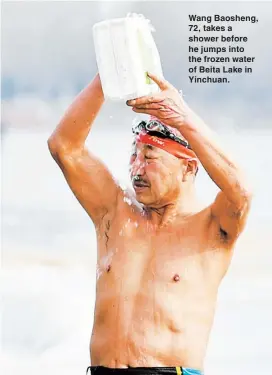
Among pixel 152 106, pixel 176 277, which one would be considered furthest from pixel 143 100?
pixel 176 277

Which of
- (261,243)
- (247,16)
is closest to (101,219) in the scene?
(261,243)

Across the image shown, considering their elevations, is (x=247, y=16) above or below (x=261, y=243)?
above

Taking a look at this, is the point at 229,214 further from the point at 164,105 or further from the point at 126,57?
the point at 126,57

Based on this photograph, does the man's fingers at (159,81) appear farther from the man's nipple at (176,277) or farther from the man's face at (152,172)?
the man's nipple at (176,277)

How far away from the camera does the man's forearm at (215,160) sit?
1.58 m

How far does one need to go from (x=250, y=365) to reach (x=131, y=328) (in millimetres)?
322

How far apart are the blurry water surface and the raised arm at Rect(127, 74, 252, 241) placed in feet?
0.72

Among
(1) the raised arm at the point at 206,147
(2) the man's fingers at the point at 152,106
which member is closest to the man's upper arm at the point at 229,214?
(1) the raised arm at the point at 206,147

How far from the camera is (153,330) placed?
66.6 inches

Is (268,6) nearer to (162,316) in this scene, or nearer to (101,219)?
(101,219)

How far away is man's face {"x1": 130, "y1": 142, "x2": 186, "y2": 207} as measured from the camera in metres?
1.75

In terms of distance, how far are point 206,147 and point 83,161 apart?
0.29m

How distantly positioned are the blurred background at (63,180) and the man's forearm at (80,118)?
0.16 meters

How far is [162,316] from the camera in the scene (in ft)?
5.57
